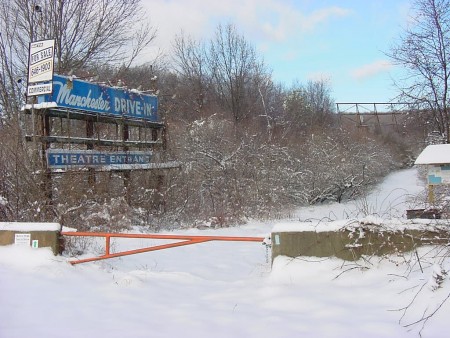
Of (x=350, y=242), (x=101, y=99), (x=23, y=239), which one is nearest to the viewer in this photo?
(x=350, y=242)

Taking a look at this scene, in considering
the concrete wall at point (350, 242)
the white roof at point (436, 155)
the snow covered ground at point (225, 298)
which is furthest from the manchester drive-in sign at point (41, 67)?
the white roof at point (436, 155)

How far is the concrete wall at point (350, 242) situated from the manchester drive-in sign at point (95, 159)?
20.0 feet

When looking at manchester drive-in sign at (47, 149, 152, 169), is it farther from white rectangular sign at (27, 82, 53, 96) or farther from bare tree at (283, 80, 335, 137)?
bare tree at (283, 80, 335, 137)

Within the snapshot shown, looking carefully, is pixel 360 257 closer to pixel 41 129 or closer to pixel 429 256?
pixel 429 256

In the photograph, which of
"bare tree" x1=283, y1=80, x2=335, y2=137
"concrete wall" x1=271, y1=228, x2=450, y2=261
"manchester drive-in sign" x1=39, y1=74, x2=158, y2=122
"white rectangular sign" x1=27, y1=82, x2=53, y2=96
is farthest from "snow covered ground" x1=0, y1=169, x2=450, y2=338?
"bare tree" x1=283, y1=80, x2=335, y2=137

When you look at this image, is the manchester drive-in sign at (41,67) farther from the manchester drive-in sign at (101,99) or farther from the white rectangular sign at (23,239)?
the white rectangular sign at (23,239)

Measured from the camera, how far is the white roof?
38.2 feet

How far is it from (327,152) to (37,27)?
1489cm

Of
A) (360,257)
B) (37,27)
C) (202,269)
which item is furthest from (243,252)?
(37,27)

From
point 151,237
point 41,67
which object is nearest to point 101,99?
point 41,67

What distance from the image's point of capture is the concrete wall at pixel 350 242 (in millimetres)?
4977

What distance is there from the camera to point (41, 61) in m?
9.13

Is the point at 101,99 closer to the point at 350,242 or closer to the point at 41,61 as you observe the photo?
the point at 41,61

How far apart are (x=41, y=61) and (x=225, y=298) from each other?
6742mm
